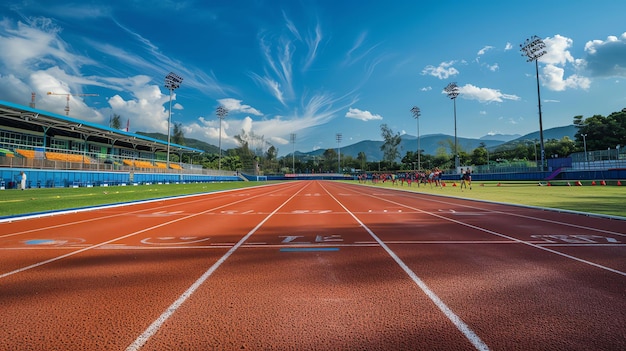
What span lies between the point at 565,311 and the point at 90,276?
630 cm

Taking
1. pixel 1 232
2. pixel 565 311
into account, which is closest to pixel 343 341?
pixel 565 311

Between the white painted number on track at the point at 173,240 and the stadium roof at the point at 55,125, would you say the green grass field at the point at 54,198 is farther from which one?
the stadium roof at the point at 55,125

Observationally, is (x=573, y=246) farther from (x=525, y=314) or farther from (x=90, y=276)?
(x=90, y=276)

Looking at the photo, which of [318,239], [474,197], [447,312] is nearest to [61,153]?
[318,239]

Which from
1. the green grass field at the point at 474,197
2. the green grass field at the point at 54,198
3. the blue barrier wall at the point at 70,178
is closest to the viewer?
the green grass field at the point at 474,197

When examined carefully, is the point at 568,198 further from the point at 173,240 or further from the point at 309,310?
the point at 173,240

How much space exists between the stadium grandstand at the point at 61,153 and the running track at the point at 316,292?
95.7 ft

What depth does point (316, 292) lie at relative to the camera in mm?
3867

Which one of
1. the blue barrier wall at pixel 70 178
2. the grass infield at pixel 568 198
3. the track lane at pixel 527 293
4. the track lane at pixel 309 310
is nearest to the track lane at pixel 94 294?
the track lane at pixel 309 310

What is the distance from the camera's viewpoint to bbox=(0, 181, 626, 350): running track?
2.78m

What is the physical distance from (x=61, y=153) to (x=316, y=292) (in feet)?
148

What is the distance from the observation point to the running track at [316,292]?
278 cm

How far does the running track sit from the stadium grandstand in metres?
29.2

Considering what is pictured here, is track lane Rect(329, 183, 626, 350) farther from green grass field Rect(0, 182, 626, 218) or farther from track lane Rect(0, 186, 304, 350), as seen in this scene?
green grass field Rect(0, 182, 626, 218)
